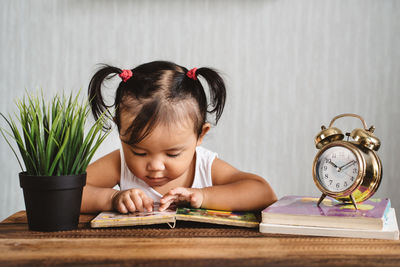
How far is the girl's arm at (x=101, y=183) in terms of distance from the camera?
102 cm

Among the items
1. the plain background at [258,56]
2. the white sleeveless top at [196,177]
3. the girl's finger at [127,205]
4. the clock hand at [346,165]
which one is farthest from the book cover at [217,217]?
the plain background at [258,56]

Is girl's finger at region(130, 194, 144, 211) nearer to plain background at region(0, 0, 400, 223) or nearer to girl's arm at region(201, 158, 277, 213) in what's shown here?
girl's arm at region(201, 158, 277, 213)

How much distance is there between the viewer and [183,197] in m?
0.99

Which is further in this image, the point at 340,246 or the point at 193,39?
the point at 193,39

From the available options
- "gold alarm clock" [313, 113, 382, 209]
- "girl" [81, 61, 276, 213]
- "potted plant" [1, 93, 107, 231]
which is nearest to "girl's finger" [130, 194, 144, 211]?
"girl" [81, 61, 276, 213]

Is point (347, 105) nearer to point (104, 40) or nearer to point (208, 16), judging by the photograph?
point (208, 16)

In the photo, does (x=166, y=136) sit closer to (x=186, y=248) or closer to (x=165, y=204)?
→ (x=165, y=204)

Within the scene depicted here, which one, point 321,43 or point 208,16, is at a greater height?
point 208,16

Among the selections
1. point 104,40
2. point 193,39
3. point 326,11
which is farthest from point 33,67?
point 326,11

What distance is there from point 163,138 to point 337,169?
1.38 feet

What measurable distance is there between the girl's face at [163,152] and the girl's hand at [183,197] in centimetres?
12

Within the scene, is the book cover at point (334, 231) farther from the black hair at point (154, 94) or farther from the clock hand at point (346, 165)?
the black hair at point (154, 94)

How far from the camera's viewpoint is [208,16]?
1.83m

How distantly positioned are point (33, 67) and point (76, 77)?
198 mm
